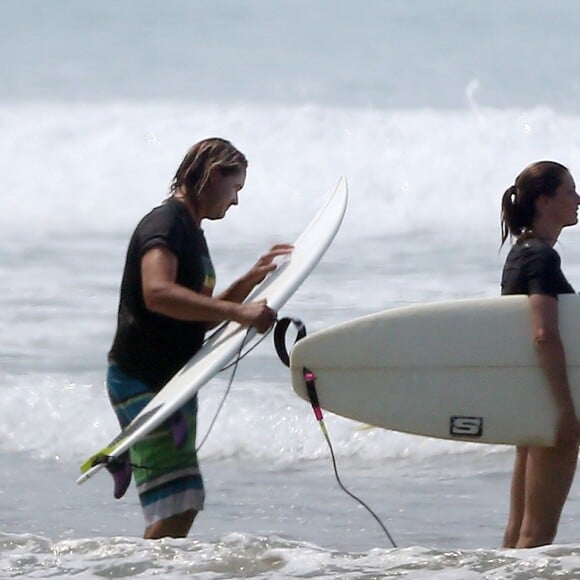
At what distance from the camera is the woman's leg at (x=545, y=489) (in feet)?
10.9

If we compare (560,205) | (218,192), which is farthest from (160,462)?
(560,205)

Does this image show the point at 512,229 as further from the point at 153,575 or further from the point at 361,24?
the point at 361,24

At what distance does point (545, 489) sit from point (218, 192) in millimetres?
1074

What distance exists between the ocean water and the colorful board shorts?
0.88ft

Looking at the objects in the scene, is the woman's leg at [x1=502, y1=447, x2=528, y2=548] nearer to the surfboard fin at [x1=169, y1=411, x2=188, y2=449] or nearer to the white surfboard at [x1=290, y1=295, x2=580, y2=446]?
the white surfboard at [x1=290, y1=295, x2=580, y2=446]

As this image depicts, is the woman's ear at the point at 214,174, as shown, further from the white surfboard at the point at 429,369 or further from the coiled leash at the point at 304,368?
the white surfboard at the point at 429,369

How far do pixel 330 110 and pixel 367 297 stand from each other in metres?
7.94

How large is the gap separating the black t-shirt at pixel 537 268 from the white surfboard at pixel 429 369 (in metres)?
0.18

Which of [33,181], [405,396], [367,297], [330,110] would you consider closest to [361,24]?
[330,110]

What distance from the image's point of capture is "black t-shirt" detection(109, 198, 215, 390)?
10.7 feet

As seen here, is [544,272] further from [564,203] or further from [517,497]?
[517,497]

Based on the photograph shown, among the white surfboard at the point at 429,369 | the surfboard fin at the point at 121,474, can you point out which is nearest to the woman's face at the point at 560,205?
the white surfboard at the point at 429,369

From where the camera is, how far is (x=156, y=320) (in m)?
3.27

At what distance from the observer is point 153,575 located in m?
3.45
